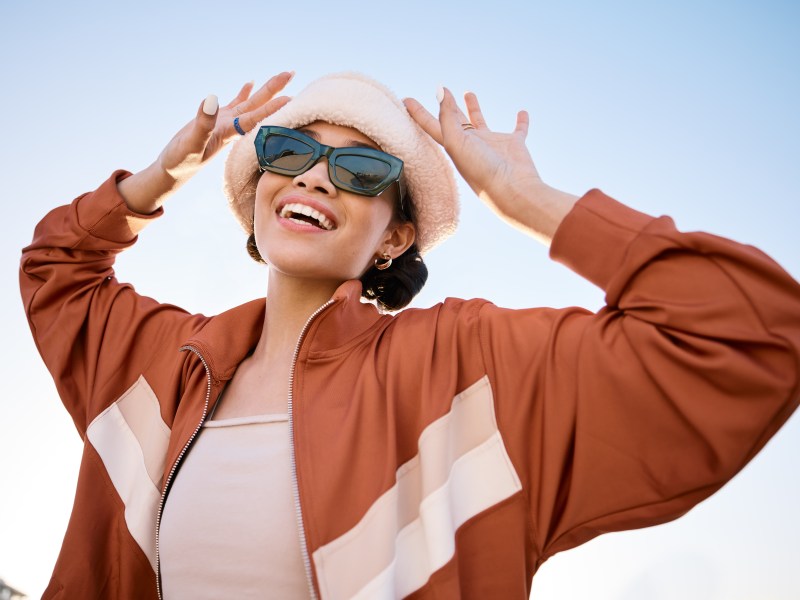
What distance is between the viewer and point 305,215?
2912 millimetres

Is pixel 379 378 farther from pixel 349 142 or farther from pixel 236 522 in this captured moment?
pixel 349 142

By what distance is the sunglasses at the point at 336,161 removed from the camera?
9.46 feet

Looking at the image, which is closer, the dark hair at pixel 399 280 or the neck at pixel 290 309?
the neck at pixel 290 309

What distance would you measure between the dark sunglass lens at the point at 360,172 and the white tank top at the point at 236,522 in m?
1.09

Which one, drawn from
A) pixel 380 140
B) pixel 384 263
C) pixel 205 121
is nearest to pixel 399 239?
pixel 384 263

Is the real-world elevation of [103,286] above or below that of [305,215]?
below

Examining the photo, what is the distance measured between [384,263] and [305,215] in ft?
2.13

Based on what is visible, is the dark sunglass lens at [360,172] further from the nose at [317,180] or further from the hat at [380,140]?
the hat at [380,140]

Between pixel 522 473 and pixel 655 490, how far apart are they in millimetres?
462

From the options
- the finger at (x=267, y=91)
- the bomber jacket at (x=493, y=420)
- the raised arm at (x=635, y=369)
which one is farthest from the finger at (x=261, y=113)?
the raised arm at (x=635, y=369)

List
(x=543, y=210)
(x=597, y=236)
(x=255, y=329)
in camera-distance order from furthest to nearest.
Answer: (x=255, y=329) < (x=543, y=210) < (x=597, y=236)

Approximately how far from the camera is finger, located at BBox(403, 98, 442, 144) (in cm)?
304

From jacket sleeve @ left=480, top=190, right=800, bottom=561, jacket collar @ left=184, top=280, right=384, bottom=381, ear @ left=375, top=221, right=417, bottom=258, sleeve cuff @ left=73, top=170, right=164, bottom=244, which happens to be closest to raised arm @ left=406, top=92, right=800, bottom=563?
jacket sleeve @ left=480, top=190, right=800, bottom=561

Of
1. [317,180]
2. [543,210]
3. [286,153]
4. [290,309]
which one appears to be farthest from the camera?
[290,309]
